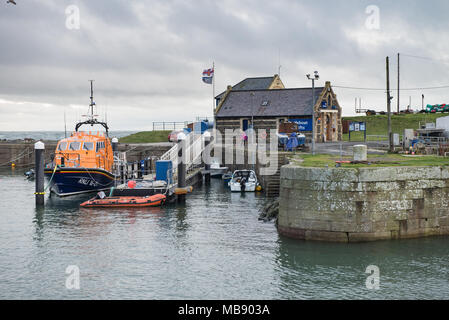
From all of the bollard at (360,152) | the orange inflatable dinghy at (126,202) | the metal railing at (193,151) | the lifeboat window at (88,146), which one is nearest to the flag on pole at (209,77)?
the metal railing at (193,151)

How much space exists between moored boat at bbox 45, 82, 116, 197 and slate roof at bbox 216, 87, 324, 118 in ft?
70.0

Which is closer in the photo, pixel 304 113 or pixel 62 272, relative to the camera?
pixel 62 272

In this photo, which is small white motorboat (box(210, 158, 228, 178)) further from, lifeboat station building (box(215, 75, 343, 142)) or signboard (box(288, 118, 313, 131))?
signboard (box(288, 118, 313, 131))

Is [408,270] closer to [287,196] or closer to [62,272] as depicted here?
[287,196]

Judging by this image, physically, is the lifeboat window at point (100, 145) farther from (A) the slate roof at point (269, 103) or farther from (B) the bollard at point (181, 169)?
(A) the slate roof at point (269, 103)

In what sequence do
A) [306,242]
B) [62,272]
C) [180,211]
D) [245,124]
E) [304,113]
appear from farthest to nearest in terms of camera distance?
[245,124]
[304,113]
[180,211]
[306,242]
[62,272]

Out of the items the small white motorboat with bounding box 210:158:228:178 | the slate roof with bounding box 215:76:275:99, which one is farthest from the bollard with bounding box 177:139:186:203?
the slate roof with bounding box 215:76:275:99

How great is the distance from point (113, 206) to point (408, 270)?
731 inches

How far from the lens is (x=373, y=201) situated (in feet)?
69.8

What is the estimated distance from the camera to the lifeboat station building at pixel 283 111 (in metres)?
56.0

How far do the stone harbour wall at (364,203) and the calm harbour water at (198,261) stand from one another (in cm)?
57

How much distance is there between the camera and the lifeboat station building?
2206 inches
